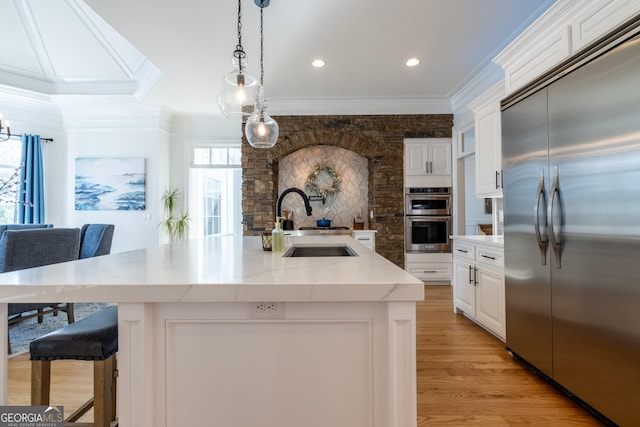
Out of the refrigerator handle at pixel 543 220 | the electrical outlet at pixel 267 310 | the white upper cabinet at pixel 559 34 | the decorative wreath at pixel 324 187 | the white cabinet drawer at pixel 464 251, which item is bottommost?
the white cabinet drawer at pixel 464 251

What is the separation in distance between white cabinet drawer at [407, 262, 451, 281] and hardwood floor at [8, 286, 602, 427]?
7.59ft

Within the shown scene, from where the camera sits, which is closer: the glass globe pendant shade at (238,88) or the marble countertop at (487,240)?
the glass globe pendant shade at (238,88)

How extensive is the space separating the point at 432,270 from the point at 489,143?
2572 mm

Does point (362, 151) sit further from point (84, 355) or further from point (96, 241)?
point (84, 355)

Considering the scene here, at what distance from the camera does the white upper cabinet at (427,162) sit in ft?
17.8

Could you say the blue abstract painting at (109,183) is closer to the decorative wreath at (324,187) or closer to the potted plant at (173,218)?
the potted plant at (173,218)

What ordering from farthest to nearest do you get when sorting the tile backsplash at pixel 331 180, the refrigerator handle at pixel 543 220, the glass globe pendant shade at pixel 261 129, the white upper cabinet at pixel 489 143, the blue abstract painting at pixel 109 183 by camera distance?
1. the tile backsplash at pixel 331 180
2. the blue abstract painting at pixel 109 183
3. the white upper cabinet at pixel 489 143
4. the glass globe pendant shade at pixel 261 129
5. the refrigerator handle at pixel 543 220

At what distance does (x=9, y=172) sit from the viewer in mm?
5262

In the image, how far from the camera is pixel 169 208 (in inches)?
236

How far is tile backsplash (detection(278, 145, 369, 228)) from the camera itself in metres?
5.82

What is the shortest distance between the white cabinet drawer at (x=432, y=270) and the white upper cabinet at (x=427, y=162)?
1294 millimetres

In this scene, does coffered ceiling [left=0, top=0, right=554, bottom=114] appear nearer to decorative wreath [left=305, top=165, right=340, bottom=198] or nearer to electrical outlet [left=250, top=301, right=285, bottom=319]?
decorative wreath [left=305, top=165, right=340, bottom=198]

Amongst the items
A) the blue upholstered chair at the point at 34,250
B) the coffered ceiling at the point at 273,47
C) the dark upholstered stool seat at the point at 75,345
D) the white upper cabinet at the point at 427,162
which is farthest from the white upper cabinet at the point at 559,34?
the blue upholstered chair at the point at 34,250

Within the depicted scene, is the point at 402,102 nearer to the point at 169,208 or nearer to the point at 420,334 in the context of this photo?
the point at 420,334
